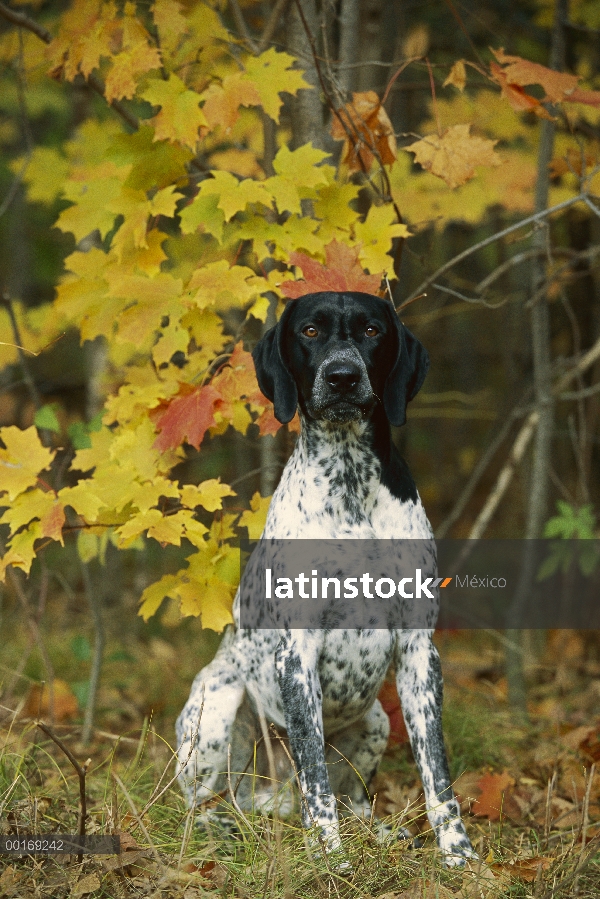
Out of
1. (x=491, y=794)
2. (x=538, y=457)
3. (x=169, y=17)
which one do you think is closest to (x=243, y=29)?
(x=169, y=17)

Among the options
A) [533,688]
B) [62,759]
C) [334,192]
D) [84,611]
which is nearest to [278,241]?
[334,192]

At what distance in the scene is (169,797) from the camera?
136 inches

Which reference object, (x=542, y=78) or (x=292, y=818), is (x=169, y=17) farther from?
(x=292, y=818)

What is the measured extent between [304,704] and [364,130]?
2.34 meters

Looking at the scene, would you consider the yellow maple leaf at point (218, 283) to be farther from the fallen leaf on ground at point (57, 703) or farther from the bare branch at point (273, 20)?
the fallen leaf on ground at point (57, 703)

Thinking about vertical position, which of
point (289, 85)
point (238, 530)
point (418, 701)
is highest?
point (289, 85)

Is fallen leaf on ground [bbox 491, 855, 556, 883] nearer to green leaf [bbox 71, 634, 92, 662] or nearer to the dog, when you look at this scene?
the dog

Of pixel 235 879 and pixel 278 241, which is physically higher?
pixel 278 241

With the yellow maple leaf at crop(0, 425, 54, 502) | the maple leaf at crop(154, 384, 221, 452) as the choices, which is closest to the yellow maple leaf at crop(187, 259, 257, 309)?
the maple leaf at crop(154, 384, 221, 452)

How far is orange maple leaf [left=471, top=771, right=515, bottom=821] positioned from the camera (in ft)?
12.1

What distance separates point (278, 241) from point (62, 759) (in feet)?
8.35

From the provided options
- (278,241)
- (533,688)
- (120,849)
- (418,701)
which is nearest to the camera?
(120,849)

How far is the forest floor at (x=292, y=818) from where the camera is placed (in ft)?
8.64

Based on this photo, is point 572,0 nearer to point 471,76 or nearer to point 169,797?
point 471,76
